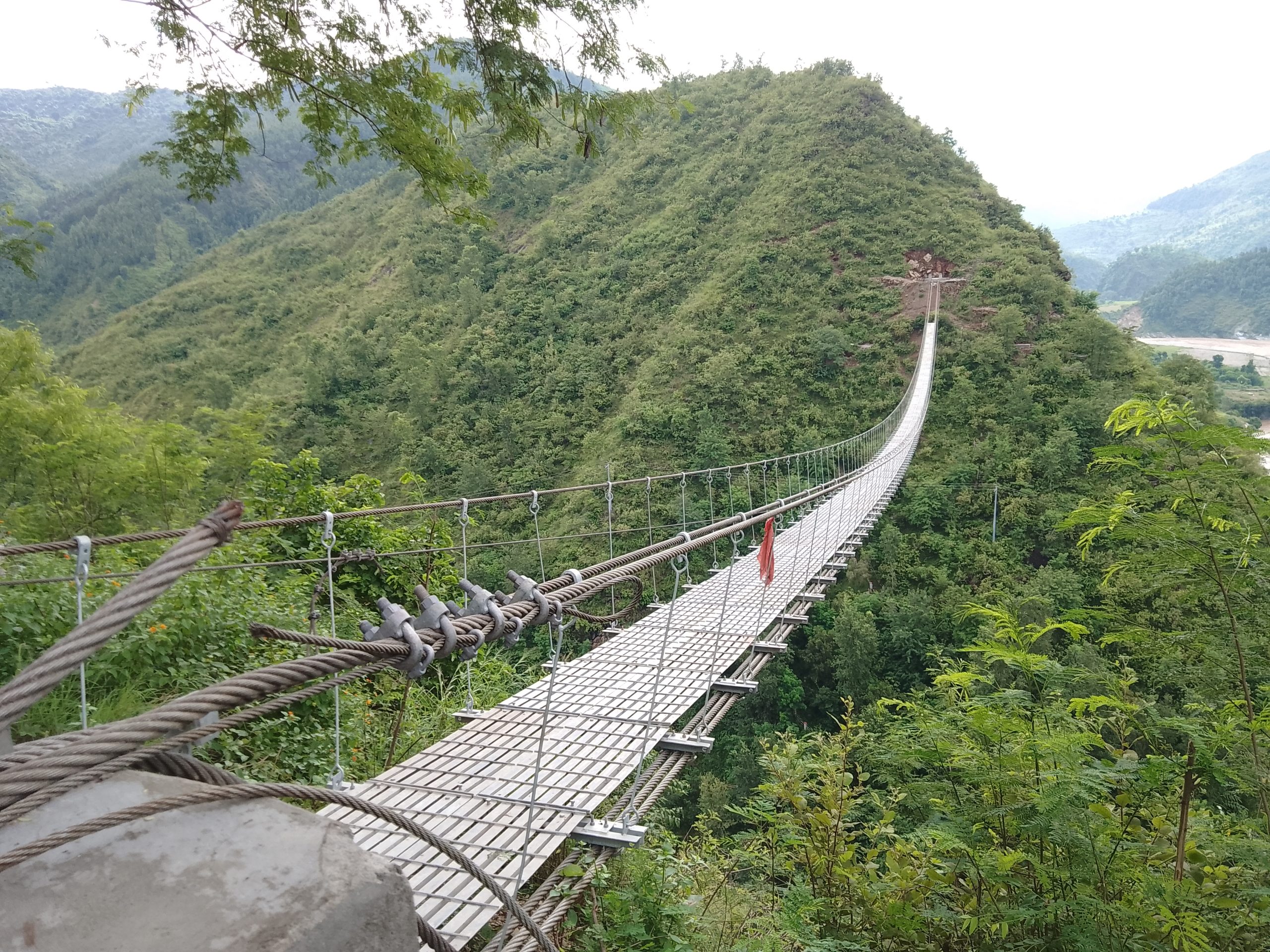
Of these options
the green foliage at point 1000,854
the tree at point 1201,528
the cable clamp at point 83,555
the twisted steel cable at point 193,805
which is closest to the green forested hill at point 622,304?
the green foliage at point 1000,854

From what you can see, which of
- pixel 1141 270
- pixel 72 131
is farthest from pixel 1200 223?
pixel 72 131

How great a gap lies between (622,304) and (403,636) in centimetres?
2124

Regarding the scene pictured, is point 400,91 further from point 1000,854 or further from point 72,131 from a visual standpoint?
point 72,131

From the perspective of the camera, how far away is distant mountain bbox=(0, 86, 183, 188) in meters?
72.0

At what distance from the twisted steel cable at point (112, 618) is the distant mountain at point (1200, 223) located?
108771mm

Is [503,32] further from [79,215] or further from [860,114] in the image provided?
[79,215]

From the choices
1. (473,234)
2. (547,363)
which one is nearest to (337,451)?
(547,363)

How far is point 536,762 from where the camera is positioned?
1633 millimetres

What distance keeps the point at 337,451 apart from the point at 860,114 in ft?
69.4

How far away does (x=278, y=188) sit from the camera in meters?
51.9

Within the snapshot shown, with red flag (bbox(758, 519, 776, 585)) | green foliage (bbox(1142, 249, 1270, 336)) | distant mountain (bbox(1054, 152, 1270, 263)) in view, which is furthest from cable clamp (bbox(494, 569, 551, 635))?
distant mountain (bbox(1054, 152, 1270, 263))

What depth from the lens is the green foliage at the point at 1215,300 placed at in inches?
1928

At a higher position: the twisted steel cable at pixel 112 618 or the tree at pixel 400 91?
the tree at pixel 400 91

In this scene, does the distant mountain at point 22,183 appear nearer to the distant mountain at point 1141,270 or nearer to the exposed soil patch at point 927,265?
the exposed soil patch at point 927,265
